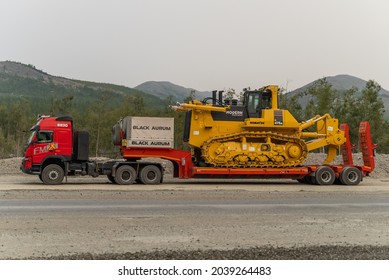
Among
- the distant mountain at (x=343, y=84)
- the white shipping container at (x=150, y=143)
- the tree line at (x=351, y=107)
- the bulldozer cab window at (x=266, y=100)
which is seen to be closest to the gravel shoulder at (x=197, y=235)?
the white shipping container at (x=150, y=143)

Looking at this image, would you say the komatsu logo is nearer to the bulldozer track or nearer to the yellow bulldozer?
the yellow bulldozer

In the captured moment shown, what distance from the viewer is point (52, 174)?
70.2 feet

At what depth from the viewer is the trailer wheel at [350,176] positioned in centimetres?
2314

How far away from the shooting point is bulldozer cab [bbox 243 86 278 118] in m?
23.3

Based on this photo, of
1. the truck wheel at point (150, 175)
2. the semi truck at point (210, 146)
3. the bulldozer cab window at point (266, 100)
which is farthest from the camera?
the bulldozer cab window at point (266, 100)

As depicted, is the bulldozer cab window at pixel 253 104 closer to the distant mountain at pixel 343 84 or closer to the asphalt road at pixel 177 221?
the asphalt road at pixel 177 221

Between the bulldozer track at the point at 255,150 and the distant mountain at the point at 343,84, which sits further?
the distant mountain at the point at 343,84

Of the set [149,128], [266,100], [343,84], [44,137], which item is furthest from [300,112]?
[44,137]

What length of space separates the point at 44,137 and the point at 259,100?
9489 mm

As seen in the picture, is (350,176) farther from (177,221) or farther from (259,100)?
(177,221)

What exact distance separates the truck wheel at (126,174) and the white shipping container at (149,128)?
1276mm

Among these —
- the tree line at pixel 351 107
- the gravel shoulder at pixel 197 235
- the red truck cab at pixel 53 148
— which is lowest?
the gravel shoulder at pixel 197 235

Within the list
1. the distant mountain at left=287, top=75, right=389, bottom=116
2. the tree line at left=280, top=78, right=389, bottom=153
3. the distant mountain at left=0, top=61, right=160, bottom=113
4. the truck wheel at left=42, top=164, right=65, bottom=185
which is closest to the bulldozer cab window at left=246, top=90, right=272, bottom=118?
the truck wheel at left=42, top=164, right=65, bottom=185

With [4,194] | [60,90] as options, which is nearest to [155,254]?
[4,194]
